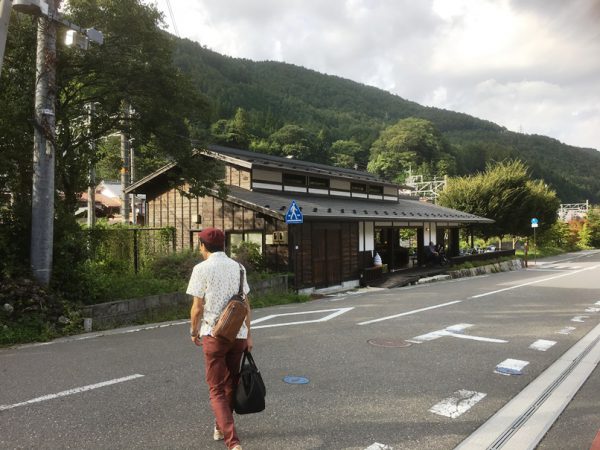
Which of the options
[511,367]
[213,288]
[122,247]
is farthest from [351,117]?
[213,288]

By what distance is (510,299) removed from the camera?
41.4 feet

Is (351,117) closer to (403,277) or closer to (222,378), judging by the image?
(403,277)

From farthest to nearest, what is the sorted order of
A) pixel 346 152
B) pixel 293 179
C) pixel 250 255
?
pixel 346 152, pixel 293 179, pixel 250 255

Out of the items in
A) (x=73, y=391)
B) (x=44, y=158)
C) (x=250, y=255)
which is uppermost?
(x=44, y=158)

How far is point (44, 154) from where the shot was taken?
27.6ft

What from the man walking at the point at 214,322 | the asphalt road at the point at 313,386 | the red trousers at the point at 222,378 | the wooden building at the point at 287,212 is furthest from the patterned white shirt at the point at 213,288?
the wooden building at the point at 287,212

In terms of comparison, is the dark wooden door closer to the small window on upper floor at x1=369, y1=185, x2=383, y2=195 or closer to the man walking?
the small window on upper floor at x1=369, y1=185, x2=383, y2=195

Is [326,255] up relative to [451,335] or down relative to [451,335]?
up

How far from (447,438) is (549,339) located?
487 cm

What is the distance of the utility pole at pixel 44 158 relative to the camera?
819 cm

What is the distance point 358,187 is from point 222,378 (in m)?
21.4

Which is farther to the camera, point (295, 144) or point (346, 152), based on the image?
point (346, 152)

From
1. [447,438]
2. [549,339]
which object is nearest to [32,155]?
[447,438]

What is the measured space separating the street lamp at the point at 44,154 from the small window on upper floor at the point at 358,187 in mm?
16864
